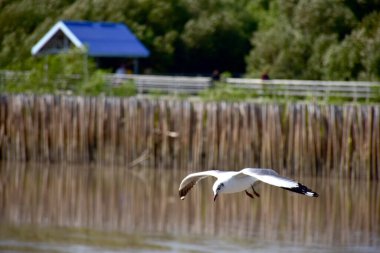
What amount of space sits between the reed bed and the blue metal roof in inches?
602

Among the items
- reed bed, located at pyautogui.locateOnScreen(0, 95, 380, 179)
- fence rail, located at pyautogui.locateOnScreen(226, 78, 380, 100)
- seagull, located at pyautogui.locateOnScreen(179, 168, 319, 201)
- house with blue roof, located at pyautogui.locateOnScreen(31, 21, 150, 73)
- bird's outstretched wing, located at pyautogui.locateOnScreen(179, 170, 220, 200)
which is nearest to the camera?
seagull, located at pyautogui.locateOnScreen(179, 168, 319, 201)

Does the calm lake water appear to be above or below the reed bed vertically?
below

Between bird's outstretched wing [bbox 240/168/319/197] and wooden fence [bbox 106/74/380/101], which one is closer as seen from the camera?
bird's outstretched wing [bbox 240/168/319/197]

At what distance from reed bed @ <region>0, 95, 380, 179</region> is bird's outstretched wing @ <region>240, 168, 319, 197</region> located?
13.5 meters

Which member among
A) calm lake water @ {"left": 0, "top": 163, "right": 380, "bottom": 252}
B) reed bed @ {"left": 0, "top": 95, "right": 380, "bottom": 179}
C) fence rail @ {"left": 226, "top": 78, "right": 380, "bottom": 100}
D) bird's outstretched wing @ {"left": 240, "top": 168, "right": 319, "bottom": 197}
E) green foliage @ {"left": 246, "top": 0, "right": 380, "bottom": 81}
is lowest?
calm lake water @ {"left": 0, "top": 163, "right": 380, "bottom": 252}

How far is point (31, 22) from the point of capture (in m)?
48.8

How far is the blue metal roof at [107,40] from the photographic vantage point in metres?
43.8

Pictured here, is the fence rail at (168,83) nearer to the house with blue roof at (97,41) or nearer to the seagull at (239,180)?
the house with blue roof at (97,41)

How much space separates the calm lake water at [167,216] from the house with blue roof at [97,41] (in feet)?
58.2

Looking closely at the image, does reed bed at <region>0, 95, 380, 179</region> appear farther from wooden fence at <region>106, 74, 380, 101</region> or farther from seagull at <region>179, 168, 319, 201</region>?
seagull at <region>179, 168, 319, 201</region>

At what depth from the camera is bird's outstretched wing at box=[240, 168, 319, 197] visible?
10523 mm

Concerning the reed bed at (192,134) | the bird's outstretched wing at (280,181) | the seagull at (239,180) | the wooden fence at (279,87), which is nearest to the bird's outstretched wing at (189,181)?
the seagull at (239,180)

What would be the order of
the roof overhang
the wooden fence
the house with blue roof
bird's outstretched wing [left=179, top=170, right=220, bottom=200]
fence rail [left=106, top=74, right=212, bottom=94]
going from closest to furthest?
bird's outstretched wing [left=179, top=170, right=220, bottom=200]
the wooden fence
fence rail [left=106, top=74, right=212, bottom=94]
the roof overhang
the house with blue roof

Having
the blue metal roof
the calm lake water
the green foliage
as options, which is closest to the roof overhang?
the blue metal roof
